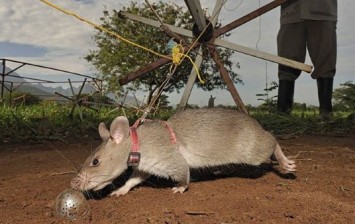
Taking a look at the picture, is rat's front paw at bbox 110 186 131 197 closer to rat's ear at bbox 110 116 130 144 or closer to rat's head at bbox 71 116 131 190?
rat's head at bbox 71 116 131 190

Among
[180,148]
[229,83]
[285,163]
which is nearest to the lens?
[180,148]

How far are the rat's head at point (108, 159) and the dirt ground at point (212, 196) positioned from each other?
166mm

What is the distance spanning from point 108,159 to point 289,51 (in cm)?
493

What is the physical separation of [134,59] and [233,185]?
63.8ft

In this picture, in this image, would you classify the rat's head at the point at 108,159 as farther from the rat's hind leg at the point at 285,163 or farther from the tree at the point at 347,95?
the tree at the point at 347,95

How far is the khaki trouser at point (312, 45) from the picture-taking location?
6.99 meters

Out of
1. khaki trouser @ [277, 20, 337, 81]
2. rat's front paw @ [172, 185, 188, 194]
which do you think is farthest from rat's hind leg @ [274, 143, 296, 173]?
khaki trouser @ [277, 20, 337, 81]

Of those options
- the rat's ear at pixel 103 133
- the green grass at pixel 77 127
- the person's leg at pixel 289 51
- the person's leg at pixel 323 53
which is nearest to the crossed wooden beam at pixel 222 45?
the green grass at pixel 77 127

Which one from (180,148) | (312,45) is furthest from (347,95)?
(180,148)

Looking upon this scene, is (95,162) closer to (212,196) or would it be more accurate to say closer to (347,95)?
(212,196)

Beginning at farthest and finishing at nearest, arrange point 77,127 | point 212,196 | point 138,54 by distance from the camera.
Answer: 1. point 138,54
2. point 77,127
3. point 212,196

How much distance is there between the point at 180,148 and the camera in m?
3.64

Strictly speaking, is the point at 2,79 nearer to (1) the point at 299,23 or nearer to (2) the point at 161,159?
(1) the point at 299,23

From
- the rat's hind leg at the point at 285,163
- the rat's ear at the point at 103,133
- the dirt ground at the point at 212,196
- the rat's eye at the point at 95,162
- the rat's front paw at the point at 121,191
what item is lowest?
the rat's front paw at the point at 121,191
